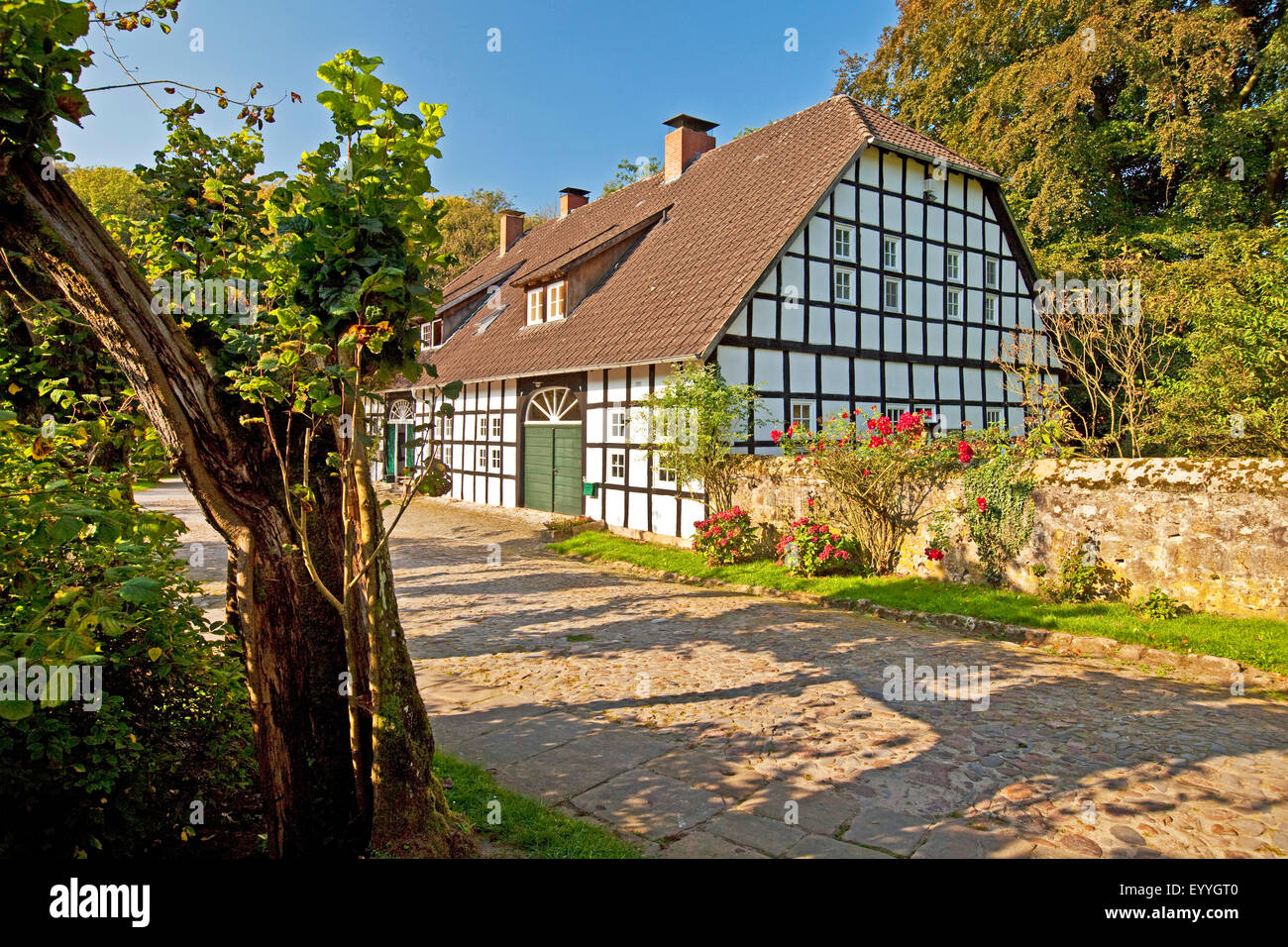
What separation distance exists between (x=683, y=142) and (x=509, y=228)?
32.9 feet

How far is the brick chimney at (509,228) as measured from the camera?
94.7 feet

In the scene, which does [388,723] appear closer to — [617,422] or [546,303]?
[617,422]

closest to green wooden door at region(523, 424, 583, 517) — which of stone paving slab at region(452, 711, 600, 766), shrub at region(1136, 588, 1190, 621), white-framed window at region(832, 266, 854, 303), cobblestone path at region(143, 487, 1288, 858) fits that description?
white-framed window at region(832, 266, 854, 303)

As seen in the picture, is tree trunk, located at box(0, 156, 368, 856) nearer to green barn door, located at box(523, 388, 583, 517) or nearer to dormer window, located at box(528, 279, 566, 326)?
green barn door, located at box(523, 388, 583, 517)

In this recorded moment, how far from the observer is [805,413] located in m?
15.0

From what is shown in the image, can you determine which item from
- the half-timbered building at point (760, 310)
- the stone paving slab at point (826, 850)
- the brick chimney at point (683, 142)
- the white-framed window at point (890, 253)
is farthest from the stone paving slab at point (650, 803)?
the brick chimney at point (683, 142)

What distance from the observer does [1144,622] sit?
7.88 metres

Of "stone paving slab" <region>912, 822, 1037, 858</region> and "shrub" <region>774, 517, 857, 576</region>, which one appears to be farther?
"shrub" <region>774, 517, 857, 576</region>

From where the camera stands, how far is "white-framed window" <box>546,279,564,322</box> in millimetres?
18469

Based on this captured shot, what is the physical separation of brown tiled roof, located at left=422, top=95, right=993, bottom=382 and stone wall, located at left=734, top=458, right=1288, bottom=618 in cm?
575

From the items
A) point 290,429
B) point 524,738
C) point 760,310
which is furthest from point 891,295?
point 290,429

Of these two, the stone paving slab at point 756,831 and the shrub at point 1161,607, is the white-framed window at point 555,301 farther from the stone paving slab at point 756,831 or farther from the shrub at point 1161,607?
the stone paving slab at point 756,831

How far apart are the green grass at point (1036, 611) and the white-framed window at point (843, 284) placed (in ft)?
20.9
